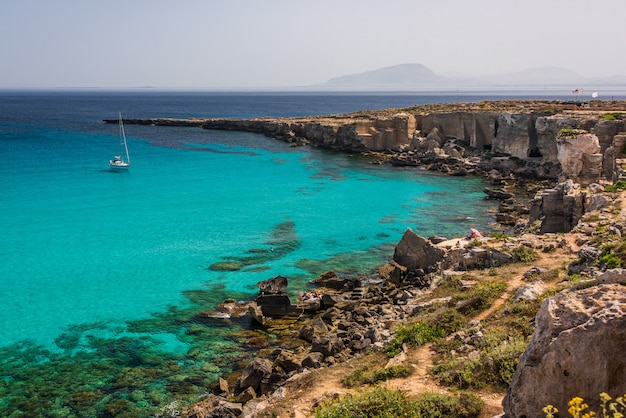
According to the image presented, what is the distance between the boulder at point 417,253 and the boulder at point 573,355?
1905 cm

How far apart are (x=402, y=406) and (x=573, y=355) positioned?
4.34m

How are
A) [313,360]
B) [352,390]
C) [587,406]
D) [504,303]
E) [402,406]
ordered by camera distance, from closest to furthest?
[587,406]
[402,406]
[352,390]
[504,303]
[313,360]

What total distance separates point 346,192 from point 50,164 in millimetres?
42617

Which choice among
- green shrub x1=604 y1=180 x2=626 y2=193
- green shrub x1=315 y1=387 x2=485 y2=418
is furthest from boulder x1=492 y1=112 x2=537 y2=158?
green shrub x1=315 y1=387 x2=485 y2=418

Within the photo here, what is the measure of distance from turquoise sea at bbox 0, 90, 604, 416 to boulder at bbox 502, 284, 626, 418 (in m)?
13.3

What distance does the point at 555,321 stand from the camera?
832 centimetres

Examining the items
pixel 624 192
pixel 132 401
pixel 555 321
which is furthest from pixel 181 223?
pixel 555 321

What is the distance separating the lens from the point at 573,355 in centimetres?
799

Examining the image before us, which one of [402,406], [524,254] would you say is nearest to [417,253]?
[524,254]

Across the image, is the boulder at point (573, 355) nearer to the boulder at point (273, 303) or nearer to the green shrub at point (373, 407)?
the green shrub at point (373, 407)

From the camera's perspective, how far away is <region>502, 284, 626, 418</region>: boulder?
25.7 ft

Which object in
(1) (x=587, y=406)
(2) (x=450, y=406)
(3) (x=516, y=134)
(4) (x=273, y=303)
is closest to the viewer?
(1) (x=587, y=406)

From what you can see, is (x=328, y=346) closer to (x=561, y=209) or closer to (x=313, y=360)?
(x=313, y=360)

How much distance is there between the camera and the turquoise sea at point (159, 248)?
782 inches
